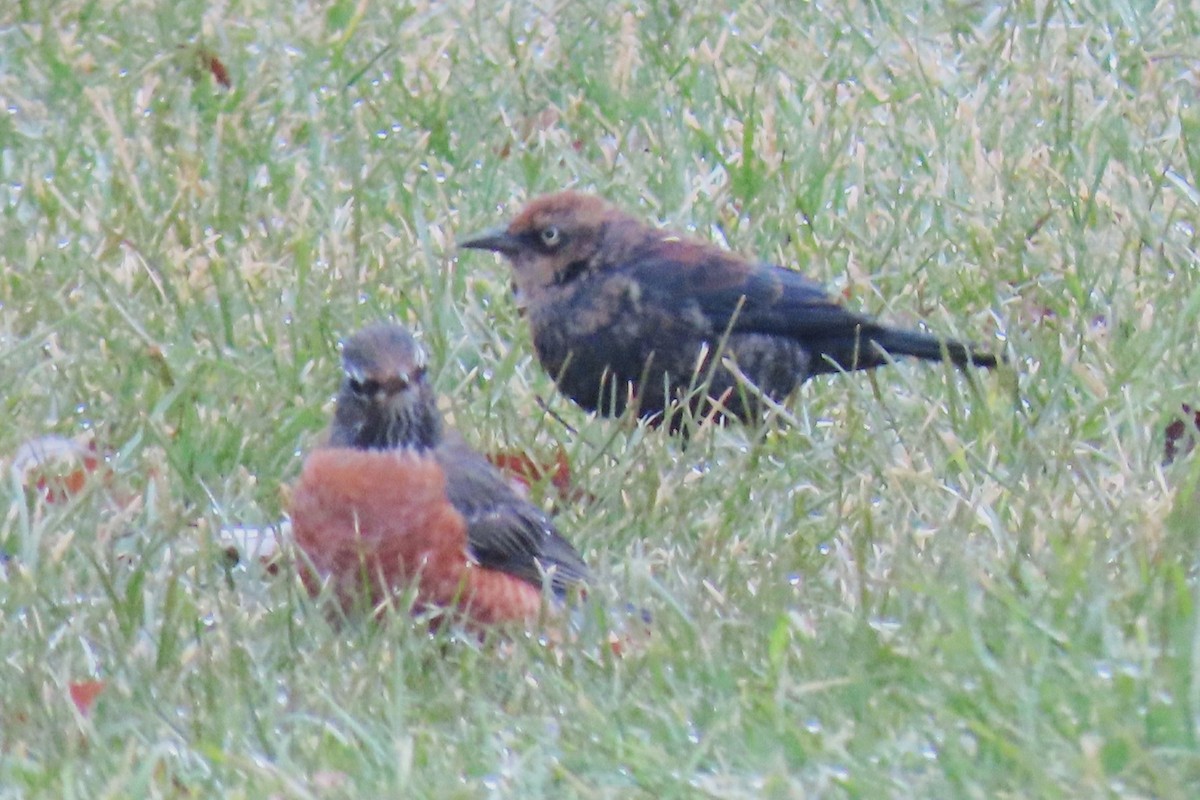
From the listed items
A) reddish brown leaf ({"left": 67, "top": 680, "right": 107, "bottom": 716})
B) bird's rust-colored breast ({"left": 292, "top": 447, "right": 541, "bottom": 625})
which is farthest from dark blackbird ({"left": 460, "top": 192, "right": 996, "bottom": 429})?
reddish brown leaf ({"left": 67, "top": 680, "right": 107, "bottom": 716})

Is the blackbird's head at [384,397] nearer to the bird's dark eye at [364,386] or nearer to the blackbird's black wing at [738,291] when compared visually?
the bird's dark eye at [364,386]

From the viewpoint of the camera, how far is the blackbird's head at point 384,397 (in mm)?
4512

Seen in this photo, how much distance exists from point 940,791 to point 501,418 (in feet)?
8.24

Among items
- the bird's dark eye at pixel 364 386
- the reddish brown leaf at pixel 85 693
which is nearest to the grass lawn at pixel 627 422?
the reddish brown leaf at pixel 85 693

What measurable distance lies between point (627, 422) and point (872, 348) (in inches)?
27.1

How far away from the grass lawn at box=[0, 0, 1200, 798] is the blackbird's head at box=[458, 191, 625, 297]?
6.9 inches

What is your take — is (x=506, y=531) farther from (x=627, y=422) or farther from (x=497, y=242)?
(x=497, y=242)

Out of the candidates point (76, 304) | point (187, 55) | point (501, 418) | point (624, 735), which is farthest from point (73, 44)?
point (624, 735)

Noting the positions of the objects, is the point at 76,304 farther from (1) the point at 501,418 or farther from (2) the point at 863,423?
(2) the point at 863,423

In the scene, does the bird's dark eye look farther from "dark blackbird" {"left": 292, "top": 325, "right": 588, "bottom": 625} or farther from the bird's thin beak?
the bird's thin beak

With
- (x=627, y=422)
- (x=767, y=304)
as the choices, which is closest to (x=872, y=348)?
(x=767, y=304)

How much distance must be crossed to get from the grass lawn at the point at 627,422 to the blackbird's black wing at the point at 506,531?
0.10 metres

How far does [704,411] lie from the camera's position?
5.73m

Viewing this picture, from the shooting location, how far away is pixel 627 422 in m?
5.31
